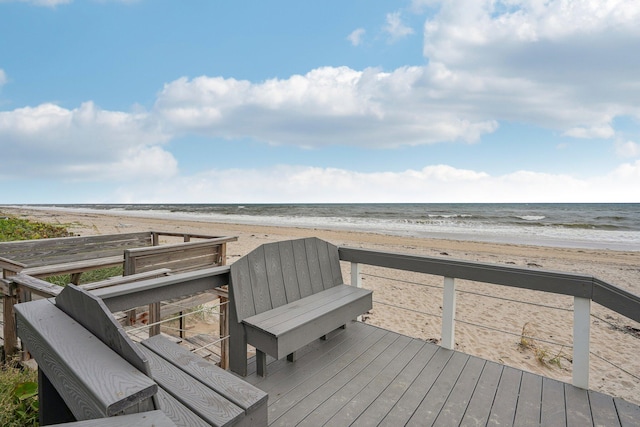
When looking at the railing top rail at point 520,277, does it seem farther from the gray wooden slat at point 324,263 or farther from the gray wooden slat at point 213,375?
the gray wooden slat at point 213,375

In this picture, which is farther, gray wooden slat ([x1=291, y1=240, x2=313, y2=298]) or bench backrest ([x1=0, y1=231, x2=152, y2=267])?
bench backrest ([x1=0, y1=231, x2=152, y2=267])

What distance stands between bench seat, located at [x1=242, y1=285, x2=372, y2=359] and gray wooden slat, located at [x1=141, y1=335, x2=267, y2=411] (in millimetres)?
538

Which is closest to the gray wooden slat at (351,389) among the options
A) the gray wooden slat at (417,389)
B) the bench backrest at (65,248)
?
the gray wooden slat at (417,389)

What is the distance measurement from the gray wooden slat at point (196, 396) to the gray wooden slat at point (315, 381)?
70 centimetres

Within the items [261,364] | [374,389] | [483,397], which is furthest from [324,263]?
[483,397]

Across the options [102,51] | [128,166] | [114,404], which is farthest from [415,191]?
[114,404]

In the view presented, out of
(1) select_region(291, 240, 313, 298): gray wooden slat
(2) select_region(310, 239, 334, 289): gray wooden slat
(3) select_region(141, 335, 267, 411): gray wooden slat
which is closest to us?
(3) select_region(141, 335, 267, 411): gray wooden slat

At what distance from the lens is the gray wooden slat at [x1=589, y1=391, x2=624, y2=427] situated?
1826 mm

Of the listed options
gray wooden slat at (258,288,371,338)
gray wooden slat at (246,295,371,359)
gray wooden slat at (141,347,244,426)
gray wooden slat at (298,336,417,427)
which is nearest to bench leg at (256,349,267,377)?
gray wooden slat at (246,295,371,359)

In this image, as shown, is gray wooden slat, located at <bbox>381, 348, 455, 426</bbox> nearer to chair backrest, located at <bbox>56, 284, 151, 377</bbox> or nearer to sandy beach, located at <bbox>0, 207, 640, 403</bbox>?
sandy beach, located at <bbox>0, 207, 640, 403</bbox>

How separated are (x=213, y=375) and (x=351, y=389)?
44.0 inches

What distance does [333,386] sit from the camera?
2.14 meters

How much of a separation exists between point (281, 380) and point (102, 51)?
13.8m

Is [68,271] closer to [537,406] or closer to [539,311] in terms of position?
[537,406]
